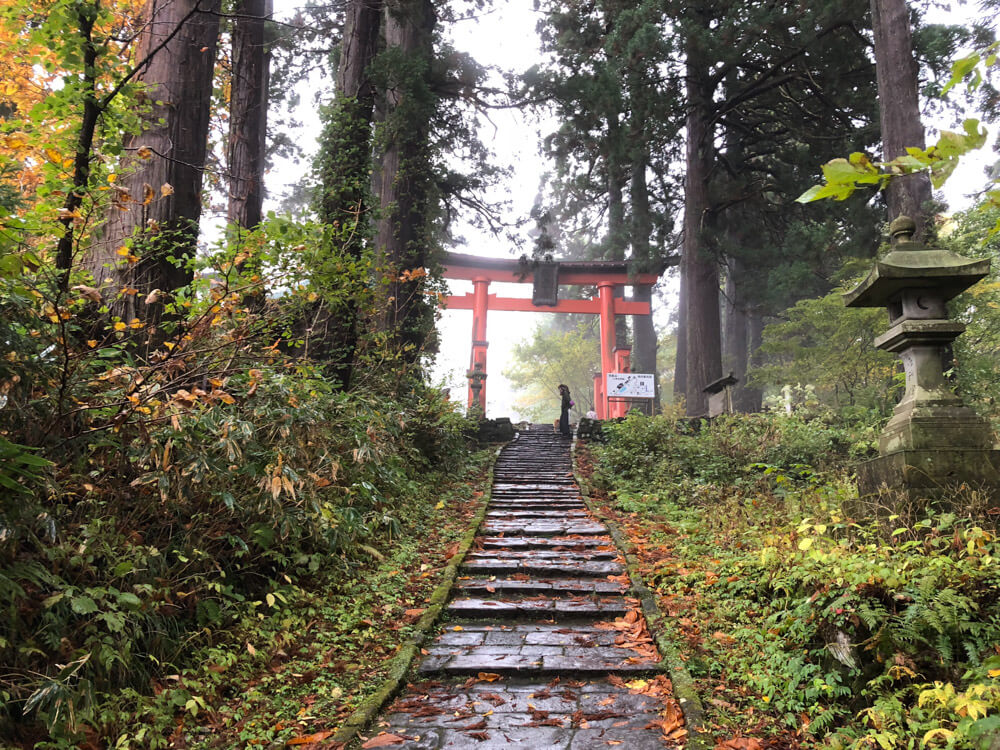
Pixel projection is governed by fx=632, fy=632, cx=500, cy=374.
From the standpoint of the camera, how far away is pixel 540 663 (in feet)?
13.3

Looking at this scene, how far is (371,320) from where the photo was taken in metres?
8.14

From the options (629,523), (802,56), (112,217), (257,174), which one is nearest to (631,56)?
(802,56)

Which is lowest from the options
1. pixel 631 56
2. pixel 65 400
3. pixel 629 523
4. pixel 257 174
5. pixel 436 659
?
pixel 436 659

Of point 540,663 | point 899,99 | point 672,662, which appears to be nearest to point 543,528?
point 540,663

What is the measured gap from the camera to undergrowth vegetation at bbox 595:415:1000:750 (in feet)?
9.50

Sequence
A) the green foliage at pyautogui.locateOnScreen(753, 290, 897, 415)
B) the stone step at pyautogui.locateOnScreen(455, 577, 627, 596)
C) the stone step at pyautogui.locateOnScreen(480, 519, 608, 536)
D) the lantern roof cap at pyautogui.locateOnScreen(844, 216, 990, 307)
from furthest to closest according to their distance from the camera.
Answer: the green foliage at pyautogui.locateOnScreen(753, 290, 897, 415) → the stone step at pyautogui.locateOnScreen(480, 519, 608, 536) → the stone step at pyautogui.locateOnScreen(455, 577, 627, 596) → the lantern roof cap at pyautogui.locateOnScreen(844, 216, 990, 307)

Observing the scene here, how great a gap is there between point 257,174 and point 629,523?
6799 millimetres

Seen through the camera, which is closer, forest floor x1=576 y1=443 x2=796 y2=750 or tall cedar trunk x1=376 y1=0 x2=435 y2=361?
forest floor x1=576 y1=443 x2=796 y2=750

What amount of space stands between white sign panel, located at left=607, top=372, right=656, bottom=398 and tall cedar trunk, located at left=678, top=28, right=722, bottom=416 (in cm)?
286

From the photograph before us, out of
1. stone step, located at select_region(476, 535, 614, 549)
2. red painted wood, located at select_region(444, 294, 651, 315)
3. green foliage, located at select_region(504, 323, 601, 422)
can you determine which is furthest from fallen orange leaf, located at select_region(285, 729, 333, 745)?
green foliage, located at select_region(504, 323, 601, 422)

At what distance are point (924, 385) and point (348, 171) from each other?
650 centimetres

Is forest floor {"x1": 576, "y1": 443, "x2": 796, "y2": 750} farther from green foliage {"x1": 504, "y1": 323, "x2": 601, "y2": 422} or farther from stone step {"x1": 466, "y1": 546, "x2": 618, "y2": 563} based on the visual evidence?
green foliage {"x1": 504, "y1": 323, "x2": 601, "y2": 422}

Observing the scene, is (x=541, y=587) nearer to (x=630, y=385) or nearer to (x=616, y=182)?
(x=630, y=385)

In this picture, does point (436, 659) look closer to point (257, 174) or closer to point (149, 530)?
point (149, 530)
